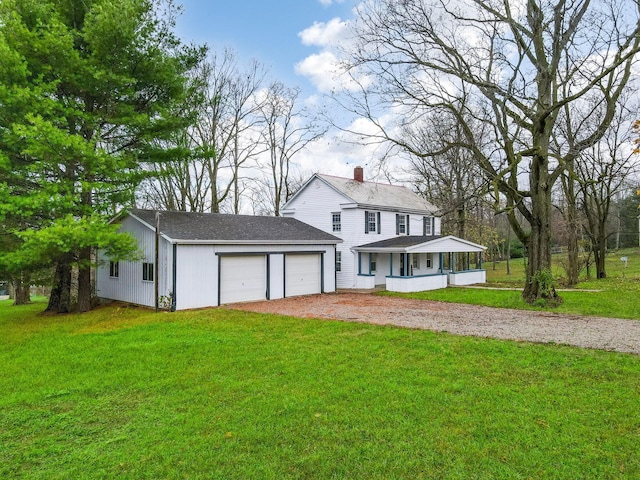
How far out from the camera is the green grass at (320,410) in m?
3.74

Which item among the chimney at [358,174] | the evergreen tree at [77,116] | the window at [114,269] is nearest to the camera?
the evergreen tree at [77,116]

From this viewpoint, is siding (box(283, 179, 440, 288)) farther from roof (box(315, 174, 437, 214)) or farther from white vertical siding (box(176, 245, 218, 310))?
white vertical siding (box(176, 245, 218, 310))

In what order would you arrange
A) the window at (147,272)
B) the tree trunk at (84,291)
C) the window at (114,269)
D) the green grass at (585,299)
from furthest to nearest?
the window at (114,269)
the window at (147,272)
the tree trunk at (84,291)
the green grass at (585,299)

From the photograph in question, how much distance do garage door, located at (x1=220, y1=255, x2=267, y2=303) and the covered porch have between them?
6268mm

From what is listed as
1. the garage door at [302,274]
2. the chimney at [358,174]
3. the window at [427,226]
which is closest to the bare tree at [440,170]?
the window at [427,226]

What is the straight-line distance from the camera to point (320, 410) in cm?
496

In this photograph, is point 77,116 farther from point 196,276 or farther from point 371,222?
point 371,222

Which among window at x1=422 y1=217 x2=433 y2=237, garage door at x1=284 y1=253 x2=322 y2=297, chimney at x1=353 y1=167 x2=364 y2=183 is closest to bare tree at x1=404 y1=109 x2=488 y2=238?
window at x1=422 y1=217 x2=433 y2=237

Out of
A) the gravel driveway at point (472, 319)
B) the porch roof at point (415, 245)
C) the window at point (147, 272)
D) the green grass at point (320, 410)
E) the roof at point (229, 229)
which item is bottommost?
the green grass at point (320, 410)

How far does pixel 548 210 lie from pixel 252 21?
1349 centimetres

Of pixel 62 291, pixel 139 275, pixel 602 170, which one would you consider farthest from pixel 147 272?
pixel 602 170

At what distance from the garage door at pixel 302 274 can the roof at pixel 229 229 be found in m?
0.87

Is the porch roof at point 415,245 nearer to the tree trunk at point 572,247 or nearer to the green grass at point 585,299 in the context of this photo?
the green grass at point 585,299

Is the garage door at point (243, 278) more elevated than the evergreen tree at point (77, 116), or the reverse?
the evergreen tree at point (77, 116)
